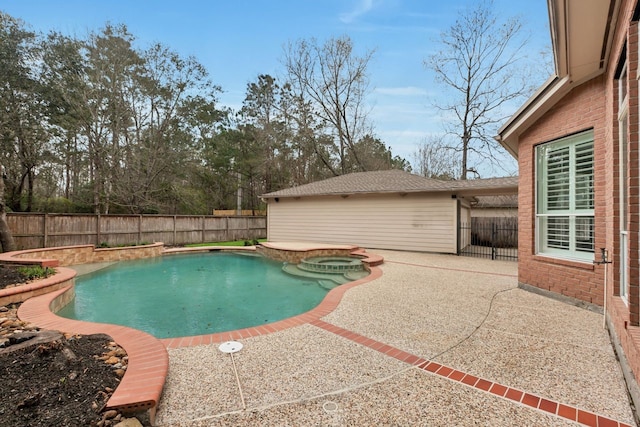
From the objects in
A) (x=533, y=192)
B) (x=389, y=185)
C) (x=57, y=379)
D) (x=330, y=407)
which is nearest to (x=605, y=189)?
(x=533, y=192)

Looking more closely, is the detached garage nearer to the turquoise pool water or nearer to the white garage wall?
the white garage wall

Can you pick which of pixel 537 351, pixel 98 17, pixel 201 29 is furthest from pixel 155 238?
pixel 537 351

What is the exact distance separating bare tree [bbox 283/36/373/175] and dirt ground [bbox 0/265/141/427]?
23.9m

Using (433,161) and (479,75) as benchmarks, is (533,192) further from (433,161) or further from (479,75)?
(433,161)

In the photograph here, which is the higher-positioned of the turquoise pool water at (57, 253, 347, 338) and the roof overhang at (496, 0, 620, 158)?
the roof overhang at (496, 0, 620, 158)

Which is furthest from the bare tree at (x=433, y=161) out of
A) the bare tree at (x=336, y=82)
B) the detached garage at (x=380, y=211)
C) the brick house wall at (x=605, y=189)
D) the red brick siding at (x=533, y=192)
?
the brick house wall at (x=605, y=189)

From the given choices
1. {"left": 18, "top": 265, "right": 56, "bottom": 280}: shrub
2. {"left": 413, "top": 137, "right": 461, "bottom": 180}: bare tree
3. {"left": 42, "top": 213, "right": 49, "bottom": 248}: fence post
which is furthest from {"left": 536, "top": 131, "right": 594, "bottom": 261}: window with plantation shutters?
{"left": 413, "top": 137, "right": 461, "bottom": 180}: bare tree

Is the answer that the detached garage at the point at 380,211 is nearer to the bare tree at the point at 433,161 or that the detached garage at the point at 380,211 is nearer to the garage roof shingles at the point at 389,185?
the garage roof shingles at the point at 389,185

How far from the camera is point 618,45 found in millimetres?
3232

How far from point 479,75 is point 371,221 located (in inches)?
587

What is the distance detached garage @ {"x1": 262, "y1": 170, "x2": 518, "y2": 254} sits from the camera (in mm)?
11656

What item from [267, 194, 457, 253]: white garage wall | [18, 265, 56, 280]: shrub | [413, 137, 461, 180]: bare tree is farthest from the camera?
[413, 137, 461, 180]: bare tree

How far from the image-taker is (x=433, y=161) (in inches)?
1107

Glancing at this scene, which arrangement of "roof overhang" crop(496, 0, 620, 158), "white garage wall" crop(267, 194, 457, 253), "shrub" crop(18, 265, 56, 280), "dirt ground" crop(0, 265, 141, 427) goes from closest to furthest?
"dirt ground" crop(0, 265, 141, 427)
"roof overhang" crop(496, 0, 620, 158)
"shrub" crop(18, 265, 56, 280)
"white garage wall" crop(267, 194, 457, 253)
